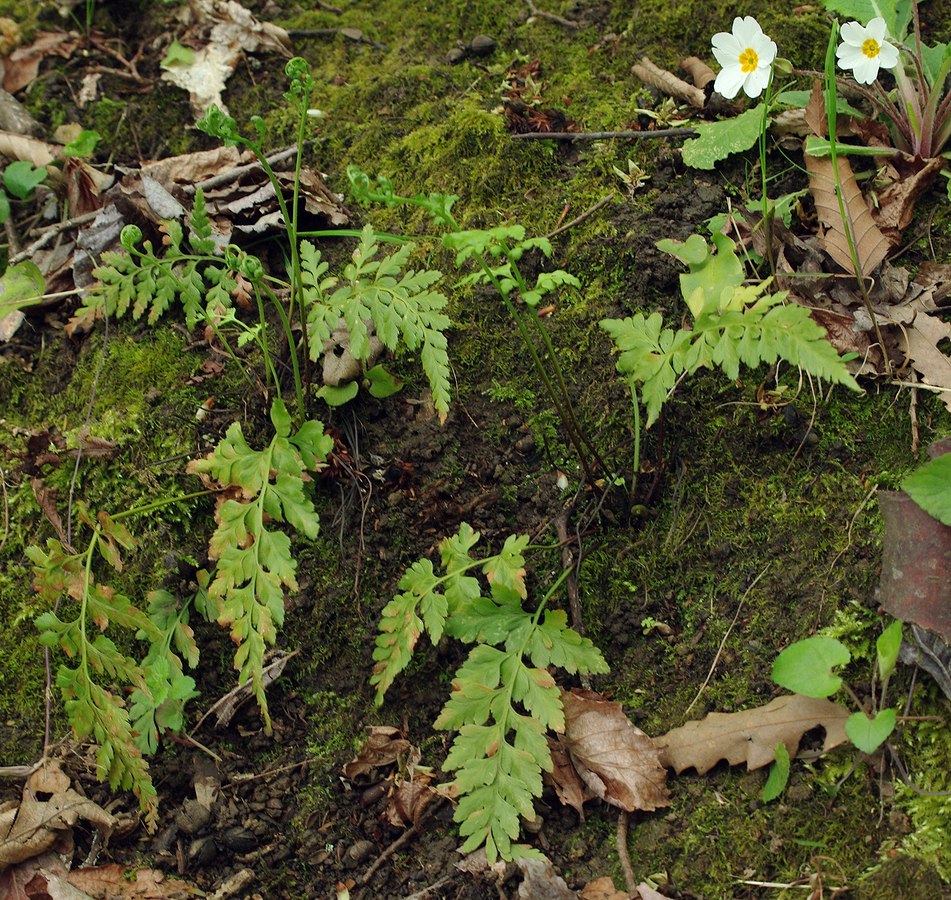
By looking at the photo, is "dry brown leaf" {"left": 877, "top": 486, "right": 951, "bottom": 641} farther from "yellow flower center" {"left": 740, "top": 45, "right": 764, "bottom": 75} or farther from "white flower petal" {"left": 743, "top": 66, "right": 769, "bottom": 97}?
"yellow flower center" {"left": 740, "top": 45, "right": 764, "bottom": 75}

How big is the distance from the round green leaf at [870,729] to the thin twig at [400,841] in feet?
3.88

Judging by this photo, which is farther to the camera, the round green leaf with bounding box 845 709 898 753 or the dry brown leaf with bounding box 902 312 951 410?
the dry brown leaf with bounding box 902 312 951 410

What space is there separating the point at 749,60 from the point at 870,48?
1.29ft

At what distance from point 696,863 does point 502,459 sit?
1400 mm

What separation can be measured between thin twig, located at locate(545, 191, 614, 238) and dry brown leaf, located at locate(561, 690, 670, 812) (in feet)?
5.75

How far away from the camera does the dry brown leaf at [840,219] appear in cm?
303

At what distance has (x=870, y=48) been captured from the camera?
2.90 metres

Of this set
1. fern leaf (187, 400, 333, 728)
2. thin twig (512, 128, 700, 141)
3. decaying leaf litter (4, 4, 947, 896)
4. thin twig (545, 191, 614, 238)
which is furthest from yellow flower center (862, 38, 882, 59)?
fern leaf (187, 400, 333, 728)

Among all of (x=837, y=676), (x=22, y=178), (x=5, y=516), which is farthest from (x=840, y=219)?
(x=22, y=178)

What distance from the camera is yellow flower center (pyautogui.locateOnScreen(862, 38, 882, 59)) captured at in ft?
9.47

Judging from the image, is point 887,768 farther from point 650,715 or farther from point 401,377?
point 401,377

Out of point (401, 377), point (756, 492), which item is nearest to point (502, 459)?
point (401, 377)

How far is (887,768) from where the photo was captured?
91.9 inches

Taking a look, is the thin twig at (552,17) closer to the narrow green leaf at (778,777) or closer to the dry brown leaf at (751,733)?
the dry brown leaf at (751,733)
